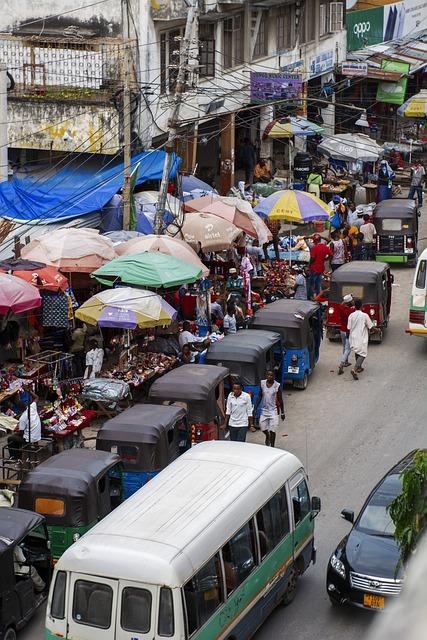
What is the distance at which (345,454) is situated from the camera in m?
16.0

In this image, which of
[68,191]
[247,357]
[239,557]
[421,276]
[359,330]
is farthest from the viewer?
[68,191]

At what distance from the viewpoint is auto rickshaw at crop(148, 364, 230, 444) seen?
49.2 ft

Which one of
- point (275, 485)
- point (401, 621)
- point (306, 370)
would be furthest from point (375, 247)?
point (401, 621)

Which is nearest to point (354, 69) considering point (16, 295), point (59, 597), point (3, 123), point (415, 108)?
point (415, 108)

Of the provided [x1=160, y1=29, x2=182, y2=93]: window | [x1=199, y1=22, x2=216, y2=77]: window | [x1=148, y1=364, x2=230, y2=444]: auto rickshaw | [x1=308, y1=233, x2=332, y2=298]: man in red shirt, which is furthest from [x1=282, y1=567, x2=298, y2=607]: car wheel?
[x1=199, y1=22, x2=216, y2=77]: window

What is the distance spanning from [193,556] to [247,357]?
27.2ft

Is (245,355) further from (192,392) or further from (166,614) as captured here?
(166,614)

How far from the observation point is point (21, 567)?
34.7 feet

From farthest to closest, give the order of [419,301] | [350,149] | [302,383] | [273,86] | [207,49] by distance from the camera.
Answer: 1. [350,149]
2. [273,86]
3. [207,49]
4. [419,301]
5. [302,383]

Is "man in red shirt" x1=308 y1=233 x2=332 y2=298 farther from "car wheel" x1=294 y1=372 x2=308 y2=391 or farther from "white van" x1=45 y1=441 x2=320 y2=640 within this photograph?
"white van" x1=45 y1=441 x2=320 y2=640

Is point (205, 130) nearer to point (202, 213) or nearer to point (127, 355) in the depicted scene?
point (202, 213)

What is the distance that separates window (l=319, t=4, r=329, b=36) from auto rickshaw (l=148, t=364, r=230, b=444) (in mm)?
29516

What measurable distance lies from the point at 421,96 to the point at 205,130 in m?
11.9

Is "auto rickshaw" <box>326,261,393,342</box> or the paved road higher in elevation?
"auto rickshaw" <box>326,261,393,342</box>
